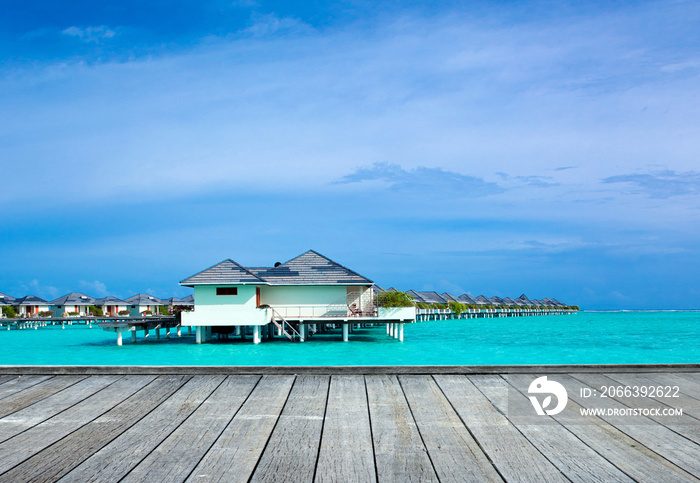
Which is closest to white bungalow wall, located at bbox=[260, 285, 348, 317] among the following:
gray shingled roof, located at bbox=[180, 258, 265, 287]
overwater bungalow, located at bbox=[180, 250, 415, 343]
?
overwater bungalow, located at bbox=[180, 250, 415, 343]

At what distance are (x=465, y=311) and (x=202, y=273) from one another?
6420cm

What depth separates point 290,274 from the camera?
3512cm

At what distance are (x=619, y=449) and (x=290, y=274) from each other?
33.1 m

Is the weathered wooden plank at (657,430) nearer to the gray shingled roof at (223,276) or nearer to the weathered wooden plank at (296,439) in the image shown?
the weathered wooden plank at (296,439)

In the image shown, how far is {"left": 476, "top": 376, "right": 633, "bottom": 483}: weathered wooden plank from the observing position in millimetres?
2139

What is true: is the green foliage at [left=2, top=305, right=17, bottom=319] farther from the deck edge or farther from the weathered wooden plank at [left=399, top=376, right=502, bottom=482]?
the weathered wooden plank at [left=399, top=376, right=502, bottom=482]

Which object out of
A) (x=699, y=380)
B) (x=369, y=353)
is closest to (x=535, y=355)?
(x=369, y=353)

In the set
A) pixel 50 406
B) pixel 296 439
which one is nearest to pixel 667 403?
pixel 296 439

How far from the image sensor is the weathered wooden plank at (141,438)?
2162 mm

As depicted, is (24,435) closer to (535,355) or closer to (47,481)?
(47,481)

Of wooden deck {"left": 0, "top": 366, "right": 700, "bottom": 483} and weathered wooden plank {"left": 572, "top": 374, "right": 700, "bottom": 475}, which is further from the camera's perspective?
weathered wooden plank {"left": 572, "top": 374, "right": 700, "bottom": 475}

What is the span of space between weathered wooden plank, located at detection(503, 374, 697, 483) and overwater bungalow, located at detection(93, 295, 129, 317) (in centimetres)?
6920

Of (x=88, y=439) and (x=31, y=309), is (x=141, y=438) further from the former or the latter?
(x=31, y=309)

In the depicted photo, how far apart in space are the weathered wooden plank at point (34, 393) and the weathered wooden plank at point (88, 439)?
0.55 metres
